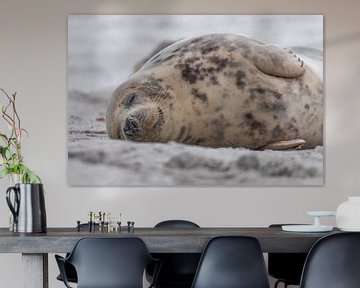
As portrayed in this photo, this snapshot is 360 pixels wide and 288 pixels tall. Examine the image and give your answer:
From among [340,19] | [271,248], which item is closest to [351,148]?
[340,19]

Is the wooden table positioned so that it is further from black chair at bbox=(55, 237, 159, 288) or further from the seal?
the seal

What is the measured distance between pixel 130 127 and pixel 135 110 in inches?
5.6

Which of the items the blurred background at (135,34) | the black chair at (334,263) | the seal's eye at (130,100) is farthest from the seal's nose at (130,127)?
the black chair at (334,263)

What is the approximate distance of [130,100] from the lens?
18.3ft

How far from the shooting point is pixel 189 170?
18.3ft

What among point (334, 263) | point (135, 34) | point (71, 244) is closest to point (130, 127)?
point (135, 34)

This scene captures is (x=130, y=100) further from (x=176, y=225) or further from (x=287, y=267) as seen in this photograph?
(x=287, y=267)

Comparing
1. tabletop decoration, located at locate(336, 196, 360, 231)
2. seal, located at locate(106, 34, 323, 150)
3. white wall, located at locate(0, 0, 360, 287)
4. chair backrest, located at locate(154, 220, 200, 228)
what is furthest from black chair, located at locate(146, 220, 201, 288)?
seal, located at locate(106, 34, 323, 150)

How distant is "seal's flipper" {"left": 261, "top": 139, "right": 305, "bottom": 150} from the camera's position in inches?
220

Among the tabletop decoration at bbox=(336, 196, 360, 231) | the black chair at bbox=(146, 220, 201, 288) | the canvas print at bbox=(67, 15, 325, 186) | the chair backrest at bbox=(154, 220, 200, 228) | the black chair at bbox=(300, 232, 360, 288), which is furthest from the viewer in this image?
the canvas print at bbox=(67, 15, 325, 186)

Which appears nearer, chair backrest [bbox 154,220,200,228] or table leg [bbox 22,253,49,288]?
table leg [bbox 22,253,49,288]

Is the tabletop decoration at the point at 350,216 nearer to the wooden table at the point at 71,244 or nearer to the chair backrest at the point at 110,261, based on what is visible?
the wooden table at the point at 71,244

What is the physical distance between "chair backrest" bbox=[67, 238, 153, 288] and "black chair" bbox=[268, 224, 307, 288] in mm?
1424

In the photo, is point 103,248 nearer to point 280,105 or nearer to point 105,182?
point 105,182
